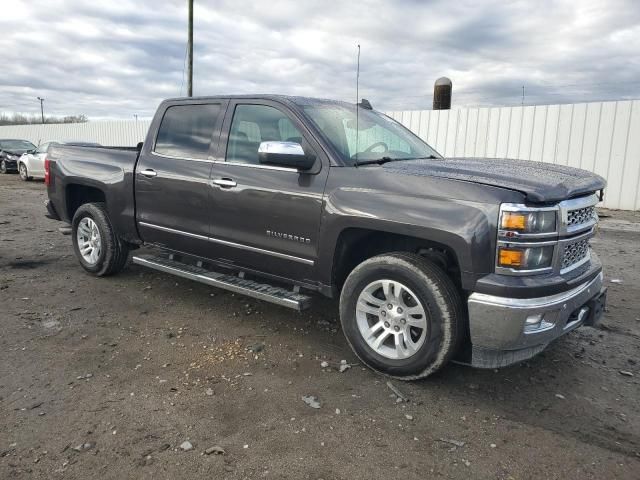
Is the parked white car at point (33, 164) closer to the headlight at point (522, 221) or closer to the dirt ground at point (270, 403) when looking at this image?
the dirt ground at point (270, 403)

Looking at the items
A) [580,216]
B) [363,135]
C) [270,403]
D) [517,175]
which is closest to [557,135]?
[363,135]

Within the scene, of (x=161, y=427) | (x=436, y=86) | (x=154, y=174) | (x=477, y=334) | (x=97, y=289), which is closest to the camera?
(x=161, y=427)

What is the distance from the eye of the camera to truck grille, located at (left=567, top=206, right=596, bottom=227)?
10.2ft

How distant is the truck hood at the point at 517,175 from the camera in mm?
2959

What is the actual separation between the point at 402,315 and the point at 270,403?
1.01 m

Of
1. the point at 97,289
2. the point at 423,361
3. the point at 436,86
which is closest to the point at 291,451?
the point at 423,361

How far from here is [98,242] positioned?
553 centimetres

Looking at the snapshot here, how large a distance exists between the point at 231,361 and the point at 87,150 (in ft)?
10.8

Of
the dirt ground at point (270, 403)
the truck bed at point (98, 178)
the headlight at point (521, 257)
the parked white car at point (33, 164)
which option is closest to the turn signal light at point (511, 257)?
the headlight at point (521, 257)

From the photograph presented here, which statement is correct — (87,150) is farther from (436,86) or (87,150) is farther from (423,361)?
(436,86)

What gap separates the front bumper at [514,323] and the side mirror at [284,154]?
1.50 m

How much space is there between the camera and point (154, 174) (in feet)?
15.7

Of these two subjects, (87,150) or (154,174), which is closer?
(154,174)

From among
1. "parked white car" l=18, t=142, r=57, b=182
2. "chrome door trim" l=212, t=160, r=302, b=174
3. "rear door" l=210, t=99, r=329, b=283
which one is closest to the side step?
"rear door" l=210, t=99, r=329, b=283
